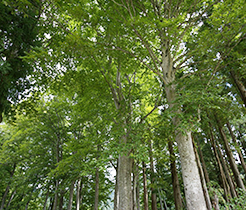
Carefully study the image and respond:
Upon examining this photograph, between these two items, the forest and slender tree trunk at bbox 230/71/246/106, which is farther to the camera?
slender tree trunk at bbox 230/71/246/106

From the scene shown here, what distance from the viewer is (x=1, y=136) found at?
1466 cm

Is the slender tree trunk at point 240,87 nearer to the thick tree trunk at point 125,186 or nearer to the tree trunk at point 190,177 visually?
the tree trunk at point 190,177

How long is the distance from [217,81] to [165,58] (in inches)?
80.5

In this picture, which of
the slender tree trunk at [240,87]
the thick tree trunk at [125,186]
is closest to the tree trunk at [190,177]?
the thick tree trunk at [125,186]

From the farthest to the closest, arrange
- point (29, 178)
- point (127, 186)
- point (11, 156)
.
A: point (11, 156) < point (29, 178) < point (127, 186)

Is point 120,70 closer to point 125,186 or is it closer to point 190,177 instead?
point 125,186

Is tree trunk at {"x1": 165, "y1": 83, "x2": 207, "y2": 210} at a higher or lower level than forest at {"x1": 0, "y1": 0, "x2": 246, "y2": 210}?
lower

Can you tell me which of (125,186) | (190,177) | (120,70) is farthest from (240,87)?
(125,186)

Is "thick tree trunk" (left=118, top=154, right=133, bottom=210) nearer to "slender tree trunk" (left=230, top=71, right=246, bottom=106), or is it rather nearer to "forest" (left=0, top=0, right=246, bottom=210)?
"forest" (left=0, top=0, right=246, bottom=210)

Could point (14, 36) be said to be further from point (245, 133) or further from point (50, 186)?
point (245, 133)

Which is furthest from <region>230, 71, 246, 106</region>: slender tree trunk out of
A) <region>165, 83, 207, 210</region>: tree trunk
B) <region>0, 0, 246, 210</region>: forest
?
<region>165, 83, 207, 210</region>: tree trunk

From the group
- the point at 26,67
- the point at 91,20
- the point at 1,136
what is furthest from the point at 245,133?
the point at 1,136

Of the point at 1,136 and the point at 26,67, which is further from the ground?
the point at 1,136

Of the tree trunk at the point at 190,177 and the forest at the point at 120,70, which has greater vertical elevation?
the forest at the point at 120,70
